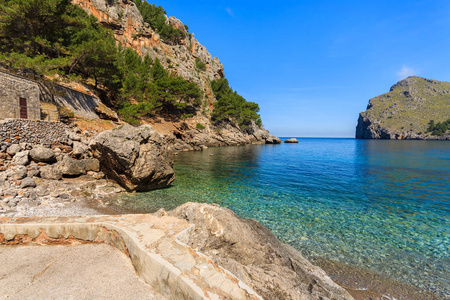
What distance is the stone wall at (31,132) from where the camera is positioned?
1426cm

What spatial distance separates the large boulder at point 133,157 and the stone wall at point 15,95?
8.37 metres

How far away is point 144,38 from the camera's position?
65.4 metres

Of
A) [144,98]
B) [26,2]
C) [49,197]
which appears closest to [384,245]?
[49,197]

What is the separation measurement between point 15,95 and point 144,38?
60.7 m

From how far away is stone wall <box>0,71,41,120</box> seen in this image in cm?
1582

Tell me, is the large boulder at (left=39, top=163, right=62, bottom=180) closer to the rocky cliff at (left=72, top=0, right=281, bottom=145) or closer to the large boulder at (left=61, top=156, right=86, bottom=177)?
the large boulder at (left=61, top=156, right=86, bottom=177)

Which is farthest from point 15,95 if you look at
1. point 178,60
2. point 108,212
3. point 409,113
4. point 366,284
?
point 409,113

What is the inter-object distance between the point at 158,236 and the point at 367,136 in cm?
23195

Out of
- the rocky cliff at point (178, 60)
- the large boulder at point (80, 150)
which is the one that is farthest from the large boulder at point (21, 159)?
the rocky cliff at point (178, 60)

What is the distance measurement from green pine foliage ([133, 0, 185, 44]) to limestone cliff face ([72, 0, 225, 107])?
13.4 ft

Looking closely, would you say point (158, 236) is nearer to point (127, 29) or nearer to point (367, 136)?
point (127, 29)

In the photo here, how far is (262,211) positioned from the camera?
12.4 metres

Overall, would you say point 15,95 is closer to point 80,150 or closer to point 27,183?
point 80,150

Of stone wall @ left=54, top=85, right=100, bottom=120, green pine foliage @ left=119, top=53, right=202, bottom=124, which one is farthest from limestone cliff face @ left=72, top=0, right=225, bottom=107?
stone wall @ left=54, top=85, right=100, bottom=120
